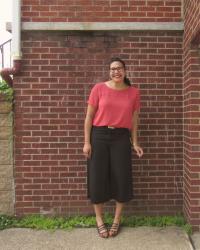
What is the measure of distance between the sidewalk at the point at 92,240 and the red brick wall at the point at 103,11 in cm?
239

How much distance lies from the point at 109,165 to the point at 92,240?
788 mm

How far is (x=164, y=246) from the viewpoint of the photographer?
4.00 m

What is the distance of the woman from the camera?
4164mm

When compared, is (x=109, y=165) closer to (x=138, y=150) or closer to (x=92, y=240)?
(x=138, y=150)

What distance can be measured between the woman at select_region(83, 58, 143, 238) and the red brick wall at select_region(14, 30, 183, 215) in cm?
48

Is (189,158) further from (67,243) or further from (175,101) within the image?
(67,243)

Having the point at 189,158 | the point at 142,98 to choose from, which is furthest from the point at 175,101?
the point at 189,158

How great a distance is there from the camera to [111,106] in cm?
414

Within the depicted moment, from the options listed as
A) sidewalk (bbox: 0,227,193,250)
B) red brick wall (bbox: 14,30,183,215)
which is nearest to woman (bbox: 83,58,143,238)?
sidewalk (bbox: 0,227,193,250)

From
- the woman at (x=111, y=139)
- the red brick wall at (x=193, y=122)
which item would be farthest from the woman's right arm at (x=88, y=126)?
the red brick wall at (x=193, y=122)

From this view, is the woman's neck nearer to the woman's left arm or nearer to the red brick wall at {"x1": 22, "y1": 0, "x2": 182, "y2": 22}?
the woman's left arm

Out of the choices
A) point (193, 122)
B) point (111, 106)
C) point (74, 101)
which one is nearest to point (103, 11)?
point (74, 101)

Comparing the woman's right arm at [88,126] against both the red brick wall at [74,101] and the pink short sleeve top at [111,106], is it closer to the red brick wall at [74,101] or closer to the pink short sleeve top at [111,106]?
the pink short sleeve top at [111,106]

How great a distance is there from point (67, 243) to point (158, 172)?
137cm
